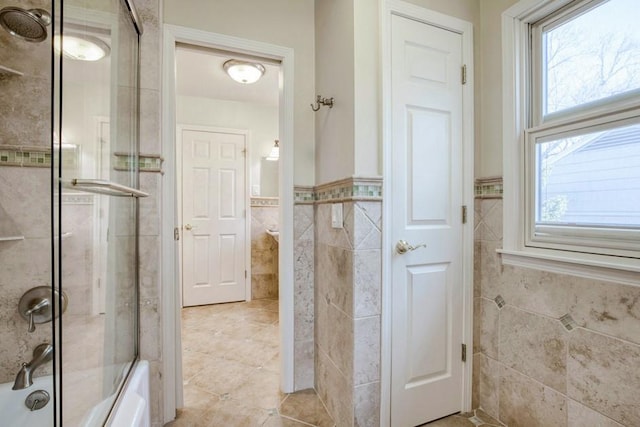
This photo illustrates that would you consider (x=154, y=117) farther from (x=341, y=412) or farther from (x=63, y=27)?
(x=341, y=412)

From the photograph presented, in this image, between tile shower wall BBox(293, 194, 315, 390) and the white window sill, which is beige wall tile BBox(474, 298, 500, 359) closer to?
the white window sill

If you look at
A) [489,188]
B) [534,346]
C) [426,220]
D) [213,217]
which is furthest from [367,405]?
[213,217]

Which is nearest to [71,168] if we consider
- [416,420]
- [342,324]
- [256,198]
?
[342,324]

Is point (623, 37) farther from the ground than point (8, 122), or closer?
farther from the ground

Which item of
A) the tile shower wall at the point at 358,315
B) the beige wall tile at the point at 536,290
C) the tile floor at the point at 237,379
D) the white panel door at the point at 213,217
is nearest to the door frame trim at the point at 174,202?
the tile floor at the point at 237,379

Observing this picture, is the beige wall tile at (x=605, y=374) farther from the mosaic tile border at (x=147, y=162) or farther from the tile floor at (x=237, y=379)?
the mosaic tile border at (x=147, y=162)

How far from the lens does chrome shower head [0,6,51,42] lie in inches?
44.6

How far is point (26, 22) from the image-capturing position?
45.8 inches

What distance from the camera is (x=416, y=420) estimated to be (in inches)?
59.1

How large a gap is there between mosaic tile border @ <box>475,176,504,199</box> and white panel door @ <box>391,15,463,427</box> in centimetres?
14

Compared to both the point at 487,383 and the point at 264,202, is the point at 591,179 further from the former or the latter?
the point at 264,202

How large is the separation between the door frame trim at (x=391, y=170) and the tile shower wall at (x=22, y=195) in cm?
151

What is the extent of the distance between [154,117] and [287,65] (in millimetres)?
844

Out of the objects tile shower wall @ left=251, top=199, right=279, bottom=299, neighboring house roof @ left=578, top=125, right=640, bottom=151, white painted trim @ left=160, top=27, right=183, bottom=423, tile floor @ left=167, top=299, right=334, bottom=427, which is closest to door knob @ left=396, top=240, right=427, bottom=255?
neighboring house roof @ left=578, top=125, right=640, bottom=151
